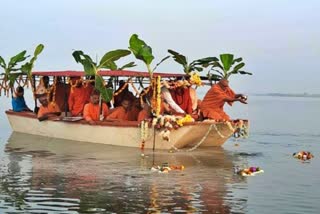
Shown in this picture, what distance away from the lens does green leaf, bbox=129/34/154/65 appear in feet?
53.7

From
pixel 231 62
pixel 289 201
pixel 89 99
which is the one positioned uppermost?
pixel 231 62

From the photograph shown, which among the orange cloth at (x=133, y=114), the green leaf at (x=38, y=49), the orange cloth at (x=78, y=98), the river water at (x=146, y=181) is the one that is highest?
the green leaf at (x=38, y=49)

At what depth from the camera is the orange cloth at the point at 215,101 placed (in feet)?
55.0

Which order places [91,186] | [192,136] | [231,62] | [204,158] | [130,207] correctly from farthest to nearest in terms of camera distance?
[231,62] < [192,136] < [204,158] < [91,186] < [130,207]

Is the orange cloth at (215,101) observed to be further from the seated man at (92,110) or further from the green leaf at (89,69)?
the green leaf at (89,69)

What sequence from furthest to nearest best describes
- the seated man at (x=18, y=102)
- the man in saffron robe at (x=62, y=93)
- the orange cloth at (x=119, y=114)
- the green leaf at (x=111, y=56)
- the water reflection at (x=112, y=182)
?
the seated man at (x=18, y=102), the man in saffron robe at (x=62, y=93), the orange cloth at (x=119, y=114), the green leaf at (x=111, y=56), the water reflection at (x=112, y=182)

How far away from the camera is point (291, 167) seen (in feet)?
47.2

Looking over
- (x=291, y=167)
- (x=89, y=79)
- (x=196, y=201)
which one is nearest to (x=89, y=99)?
(x=89, y=79)

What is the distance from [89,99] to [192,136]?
387 cm

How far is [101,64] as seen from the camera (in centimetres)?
1739

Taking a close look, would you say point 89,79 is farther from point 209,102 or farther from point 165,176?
point 165,176

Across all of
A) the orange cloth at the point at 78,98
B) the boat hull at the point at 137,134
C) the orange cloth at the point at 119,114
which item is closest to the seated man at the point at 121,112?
the orange cloth at the point at 119,114

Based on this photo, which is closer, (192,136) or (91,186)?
(91,186)

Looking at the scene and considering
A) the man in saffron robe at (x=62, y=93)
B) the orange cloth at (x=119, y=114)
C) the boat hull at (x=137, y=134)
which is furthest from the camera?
the man in saffron robe at (x=62, y=93)
